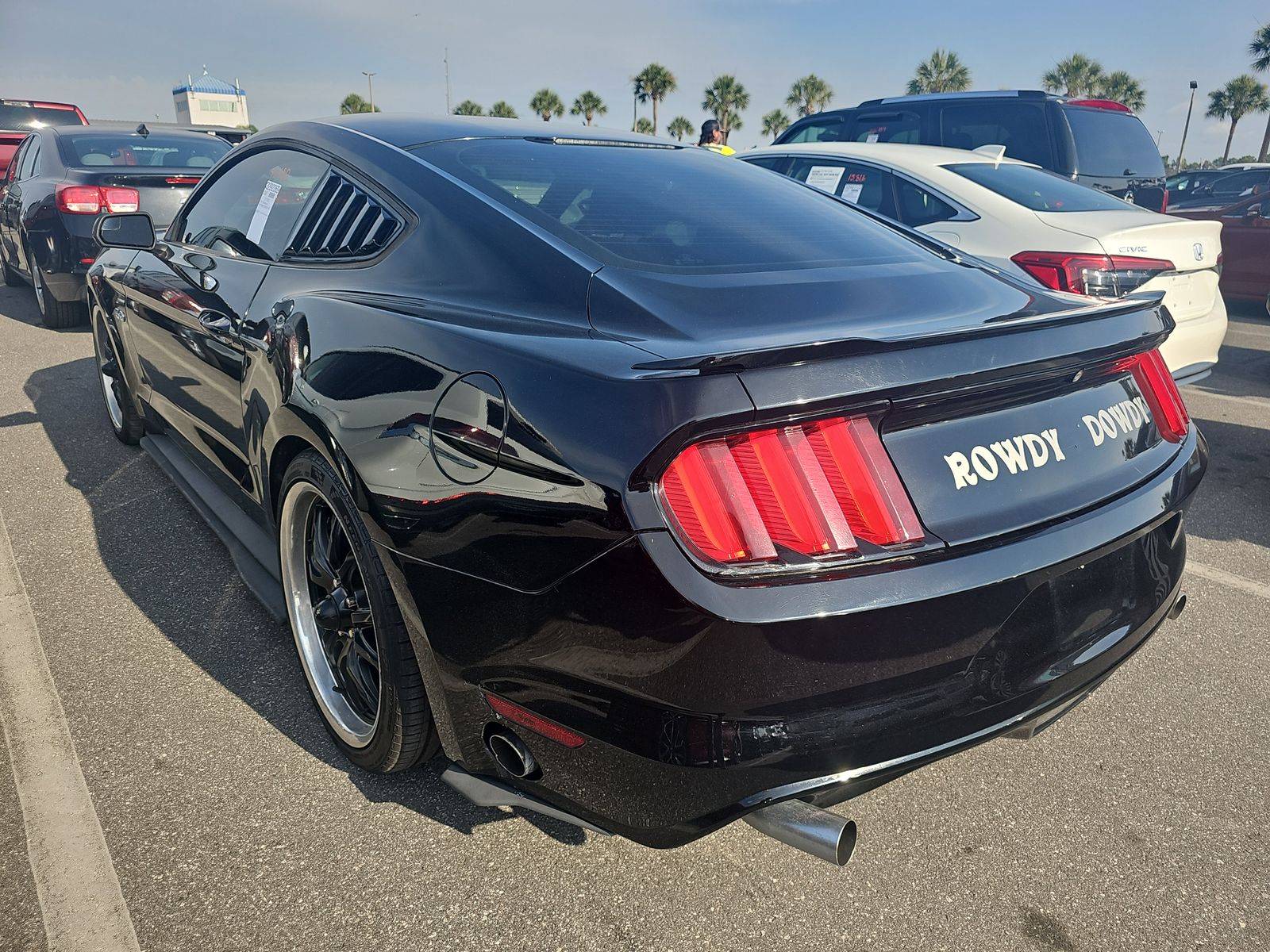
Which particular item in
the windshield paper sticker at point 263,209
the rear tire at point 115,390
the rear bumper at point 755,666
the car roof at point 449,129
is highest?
the car roof at point 449,129

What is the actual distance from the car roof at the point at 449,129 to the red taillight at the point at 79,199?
16.8 feet

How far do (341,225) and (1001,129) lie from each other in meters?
6.69

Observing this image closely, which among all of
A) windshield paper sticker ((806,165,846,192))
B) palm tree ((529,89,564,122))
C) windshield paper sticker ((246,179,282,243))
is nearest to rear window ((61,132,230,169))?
windshield paper sticker ((806,165,846,192))

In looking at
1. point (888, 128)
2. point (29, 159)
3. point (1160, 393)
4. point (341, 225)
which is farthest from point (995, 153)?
point (29, 159)

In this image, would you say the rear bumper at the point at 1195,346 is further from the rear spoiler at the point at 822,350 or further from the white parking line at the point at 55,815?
the white parking line at the point at 55,815

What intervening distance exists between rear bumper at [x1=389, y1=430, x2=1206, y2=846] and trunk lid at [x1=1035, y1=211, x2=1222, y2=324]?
10.8ft

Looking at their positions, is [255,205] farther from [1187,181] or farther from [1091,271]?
[1187,181]

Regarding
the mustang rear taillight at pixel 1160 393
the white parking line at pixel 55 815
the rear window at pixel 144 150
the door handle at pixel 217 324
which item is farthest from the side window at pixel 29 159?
the mustang rear taillight at pixel 1160 393

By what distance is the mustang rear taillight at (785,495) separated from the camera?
55.7 inches

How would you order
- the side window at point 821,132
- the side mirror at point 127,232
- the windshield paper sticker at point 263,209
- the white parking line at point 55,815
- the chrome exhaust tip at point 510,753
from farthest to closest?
the side window at point 821,132
the side mirror at point 127,232
the windshield paper sticker at point 263,209
the white parking line at point 55,815
the chrome exhaust tip at point 510,753

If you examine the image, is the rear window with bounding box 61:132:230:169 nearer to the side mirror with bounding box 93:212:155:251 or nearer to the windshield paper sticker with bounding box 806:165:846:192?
the side mirror with bounding box 93:212:155:251

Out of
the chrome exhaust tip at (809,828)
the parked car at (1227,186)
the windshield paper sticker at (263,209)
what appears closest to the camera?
the chrome exhaust tip at (809,828)

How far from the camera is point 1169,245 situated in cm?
461

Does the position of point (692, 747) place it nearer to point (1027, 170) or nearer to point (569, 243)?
point (569, 243)
